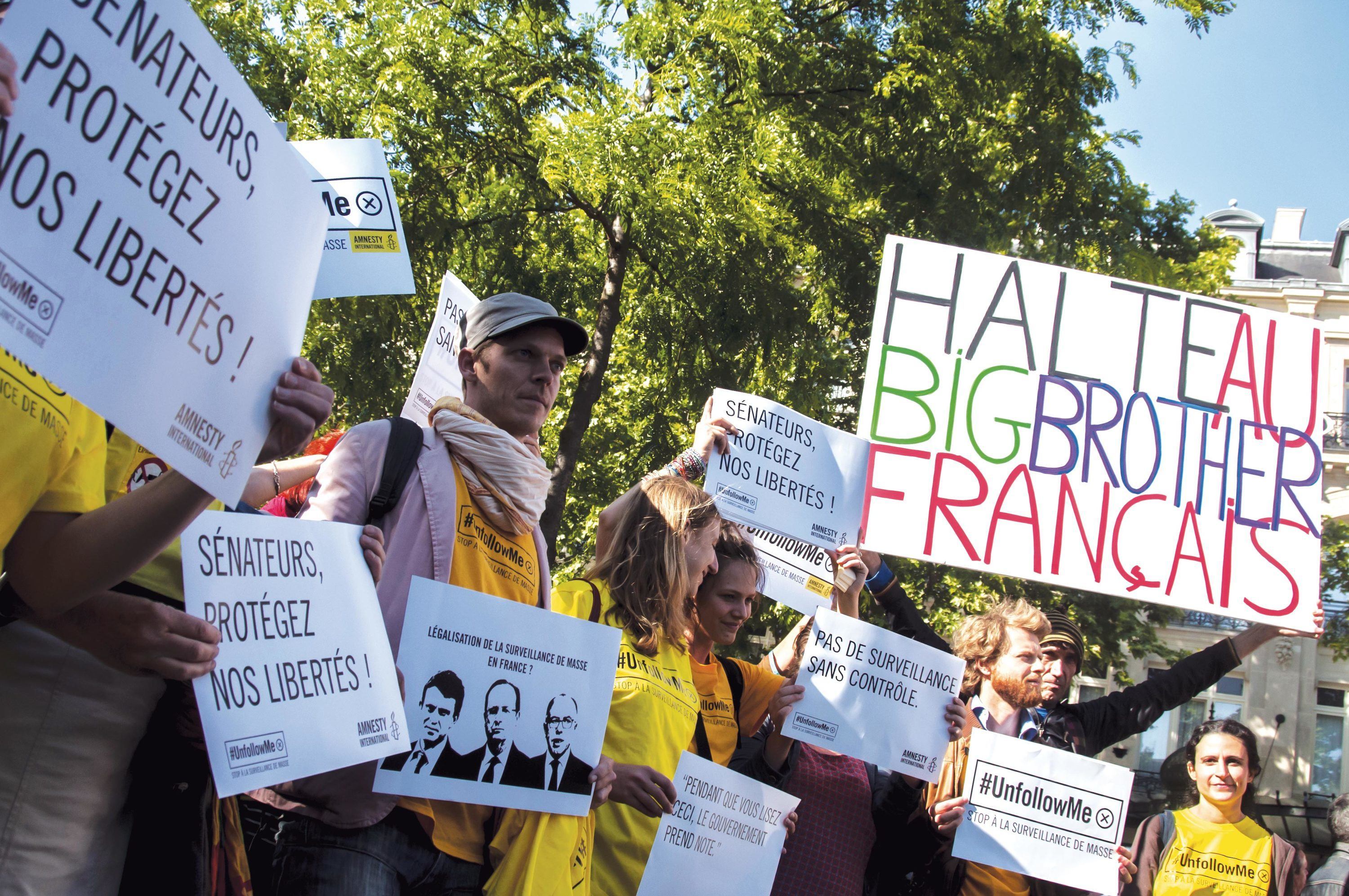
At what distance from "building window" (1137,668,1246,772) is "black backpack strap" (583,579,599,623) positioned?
2763 cm

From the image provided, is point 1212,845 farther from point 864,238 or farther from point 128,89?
point 864,238

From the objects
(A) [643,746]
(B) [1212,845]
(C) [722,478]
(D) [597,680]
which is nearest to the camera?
(D) [597,680]

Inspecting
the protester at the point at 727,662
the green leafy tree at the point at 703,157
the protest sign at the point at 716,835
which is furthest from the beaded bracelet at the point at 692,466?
the green leafy tree at the point at 703,157

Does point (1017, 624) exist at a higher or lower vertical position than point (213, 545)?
higher

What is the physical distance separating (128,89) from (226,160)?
7.9 inches

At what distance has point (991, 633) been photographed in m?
4.10

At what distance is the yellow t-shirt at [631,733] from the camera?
294 cm

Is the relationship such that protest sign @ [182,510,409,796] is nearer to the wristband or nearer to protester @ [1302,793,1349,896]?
the wristband

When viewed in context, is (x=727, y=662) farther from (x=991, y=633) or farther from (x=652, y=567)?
(x=991, y=633)

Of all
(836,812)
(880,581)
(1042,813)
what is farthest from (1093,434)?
(836,812)

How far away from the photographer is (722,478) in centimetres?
382

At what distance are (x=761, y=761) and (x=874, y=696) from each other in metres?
0.38

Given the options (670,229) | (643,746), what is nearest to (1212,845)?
→ (643,746)

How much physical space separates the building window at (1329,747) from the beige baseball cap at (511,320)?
2879 centimetres
